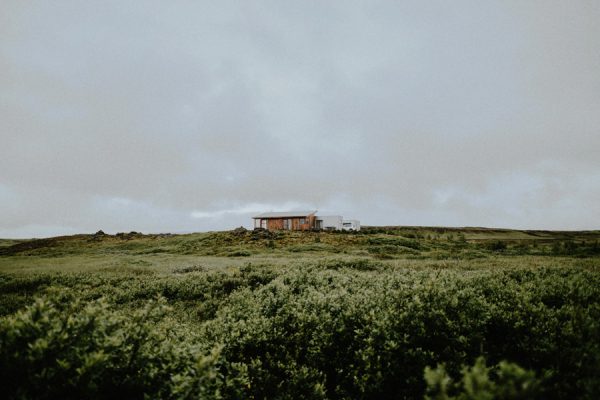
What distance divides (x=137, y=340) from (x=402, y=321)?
492 centimetres

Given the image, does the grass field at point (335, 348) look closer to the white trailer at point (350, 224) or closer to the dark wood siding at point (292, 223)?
the dark wood siding at point (292, 223)

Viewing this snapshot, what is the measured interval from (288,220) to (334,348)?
6865 centimetres

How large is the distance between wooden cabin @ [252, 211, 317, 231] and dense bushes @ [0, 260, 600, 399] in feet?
212

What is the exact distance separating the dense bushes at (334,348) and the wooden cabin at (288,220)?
64769 mm

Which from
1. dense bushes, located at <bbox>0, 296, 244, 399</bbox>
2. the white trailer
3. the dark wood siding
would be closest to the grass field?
dense bushes, located at <bbox>0, 296, 244, 399</bbox>

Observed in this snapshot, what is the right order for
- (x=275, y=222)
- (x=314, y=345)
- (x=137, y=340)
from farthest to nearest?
(x=275, y=222) < (x=314, y=345) < (x=137, y=340)

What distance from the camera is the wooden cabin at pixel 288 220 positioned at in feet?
243

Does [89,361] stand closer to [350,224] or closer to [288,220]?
[288,220]

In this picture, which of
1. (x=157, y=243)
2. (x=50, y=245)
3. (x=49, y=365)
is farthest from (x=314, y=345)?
(x=50, y=245)

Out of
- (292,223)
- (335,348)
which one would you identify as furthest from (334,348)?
(292,223)

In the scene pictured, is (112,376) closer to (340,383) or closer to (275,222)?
(340,383)

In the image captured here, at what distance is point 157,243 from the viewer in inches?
2023

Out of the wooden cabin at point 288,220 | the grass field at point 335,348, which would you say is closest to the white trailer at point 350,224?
the wooden cabin at point 288,220

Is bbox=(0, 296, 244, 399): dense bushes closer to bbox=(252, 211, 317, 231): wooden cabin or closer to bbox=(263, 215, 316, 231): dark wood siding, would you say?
bbox=(252, 211, 317, 231): wooden cabin
